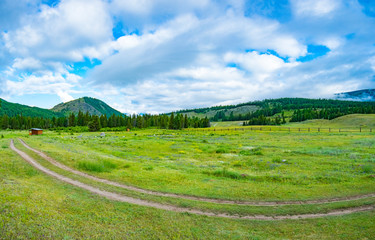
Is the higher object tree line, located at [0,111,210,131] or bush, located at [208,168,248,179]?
tree line, located at [0,111,210,131]

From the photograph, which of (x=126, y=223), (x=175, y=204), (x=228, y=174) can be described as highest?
(x=126, y=223)

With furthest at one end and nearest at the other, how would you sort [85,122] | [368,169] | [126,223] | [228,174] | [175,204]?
1. [85,122]
2. [368,169]
3. [228,174]
4. [175,204]
5. [126,223]

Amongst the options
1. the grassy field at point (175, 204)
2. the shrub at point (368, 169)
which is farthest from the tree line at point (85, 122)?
the shrub at point (368, 169)

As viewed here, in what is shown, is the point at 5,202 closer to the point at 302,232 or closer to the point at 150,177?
the point at 150,177

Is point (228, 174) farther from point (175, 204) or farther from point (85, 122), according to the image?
point (85, 122)

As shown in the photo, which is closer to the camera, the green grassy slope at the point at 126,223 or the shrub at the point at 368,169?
the green grassy slope at the point at 126,223

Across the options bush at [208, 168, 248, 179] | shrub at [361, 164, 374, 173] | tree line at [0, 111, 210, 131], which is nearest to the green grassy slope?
bush at [208, 168, 248, 179]

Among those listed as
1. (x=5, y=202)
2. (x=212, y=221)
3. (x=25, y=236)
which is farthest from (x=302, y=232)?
(x=5, y=202)

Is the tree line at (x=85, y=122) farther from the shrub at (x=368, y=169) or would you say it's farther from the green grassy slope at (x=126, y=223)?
the green grassy slope at (x=126, y=223)

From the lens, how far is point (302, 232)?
8.10 m

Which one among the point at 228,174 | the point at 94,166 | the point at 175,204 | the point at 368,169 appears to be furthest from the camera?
the point at 368,169

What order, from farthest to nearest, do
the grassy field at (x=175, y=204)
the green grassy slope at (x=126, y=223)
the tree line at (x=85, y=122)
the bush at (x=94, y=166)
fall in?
the tree line at (x=85, y=122), the bush at (x=94, y=166), the grassy field at (x=175, y=204), the green grassy slope at (x=126, y=223)

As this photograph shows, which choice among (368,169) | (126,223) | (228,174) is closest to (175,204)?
(126,223)

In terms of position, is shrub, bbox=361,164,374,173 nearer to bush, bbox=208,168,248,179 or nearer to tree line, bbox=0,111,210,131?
bush, bbox=208,168,248,179
